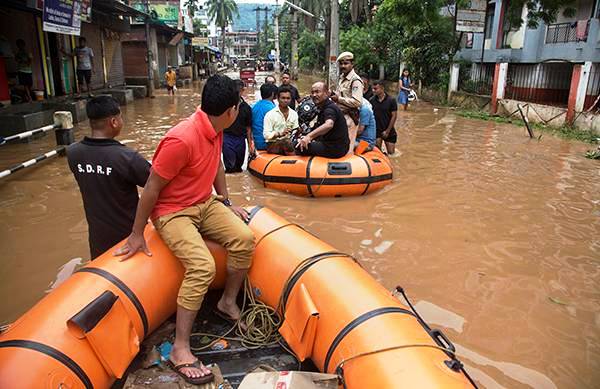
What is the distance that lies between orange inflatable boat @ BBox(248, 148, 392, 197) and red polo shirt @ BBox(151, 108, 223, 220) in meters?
3.40

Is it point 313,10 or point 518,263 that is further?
point 313,10

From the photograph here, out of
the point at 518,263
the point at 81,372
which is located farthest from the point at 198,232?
the point at 518,263

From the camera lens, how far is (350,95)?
6746 millimetres

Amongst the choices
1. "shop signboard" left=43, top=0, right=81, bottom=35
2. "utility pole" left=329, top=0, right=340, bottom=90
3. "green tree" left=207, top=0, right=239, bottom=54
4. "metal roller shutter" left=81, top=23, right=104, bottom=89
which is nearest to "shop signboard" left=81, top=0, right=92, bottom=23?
"shop signboard" left=43, top=0, right=81, bottom=35

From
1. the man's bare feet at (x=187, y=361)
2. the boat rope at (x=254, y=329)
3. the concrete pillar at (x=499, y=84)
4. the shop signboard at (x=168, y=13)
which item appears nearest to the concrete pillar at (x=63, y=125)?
the boat rope at (x=254, y=329)

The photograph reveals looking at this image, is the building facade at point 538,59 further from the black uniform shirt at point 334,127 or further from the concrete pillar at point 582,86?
the black uniform shirt at point 334,127

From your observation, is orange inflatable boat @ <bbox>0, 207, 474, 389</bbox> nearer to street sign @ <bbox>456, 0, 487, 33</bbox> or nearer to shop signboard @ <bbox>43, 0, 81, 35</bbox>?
shop signboard @ <bbox>43, 0, 81, 35</bbox>

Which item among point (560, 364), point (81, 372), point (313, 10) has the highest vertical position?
point (313, 10)

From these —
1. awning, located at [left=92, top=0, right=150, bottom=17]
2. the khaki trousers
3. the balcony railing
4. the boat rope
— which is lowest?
the boat rope

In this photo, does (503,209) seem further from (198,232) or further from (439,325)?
(198,232)

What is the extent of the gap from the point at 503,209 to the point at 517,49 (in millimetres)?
13499

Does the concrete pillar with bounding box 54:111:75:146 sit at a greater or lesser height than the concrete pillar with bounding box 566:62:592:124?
lesser

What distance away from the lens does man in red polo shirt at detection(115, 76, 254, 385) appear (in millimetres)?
2545

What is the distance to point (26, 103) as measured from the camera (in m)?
10.8
